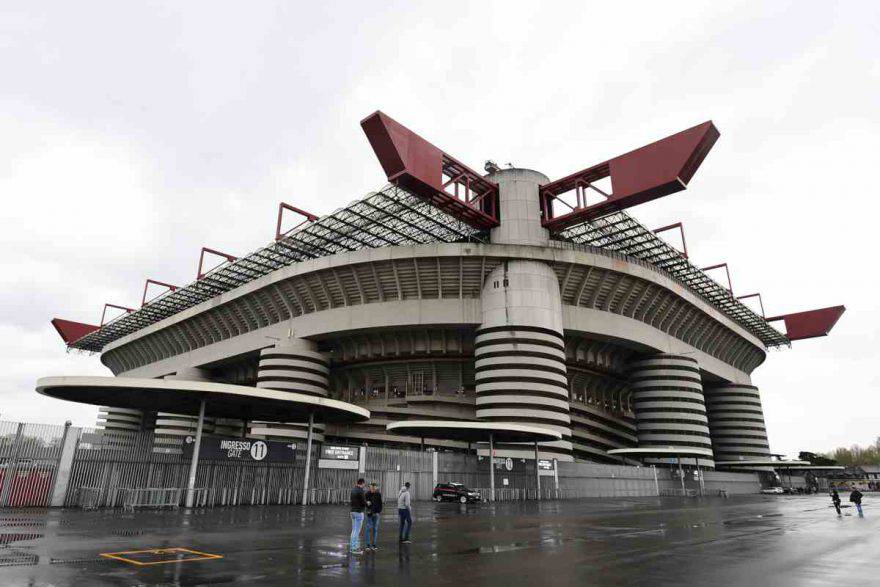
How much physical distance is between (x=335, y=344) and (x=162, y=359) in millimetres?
30492

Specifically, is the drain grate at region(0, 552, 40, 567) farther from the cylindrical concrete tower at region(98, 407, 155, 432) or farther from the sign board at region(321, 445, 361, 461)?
the cylindrical concrete tower at region(98, 407, 155, 432)

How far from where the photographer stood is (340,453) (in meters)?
30.6

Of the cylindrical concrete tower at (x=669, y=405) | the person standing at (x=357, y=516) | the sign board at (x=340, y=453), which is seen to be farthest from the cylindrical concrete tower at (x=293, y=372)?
the person standing at (x=357, y=516)

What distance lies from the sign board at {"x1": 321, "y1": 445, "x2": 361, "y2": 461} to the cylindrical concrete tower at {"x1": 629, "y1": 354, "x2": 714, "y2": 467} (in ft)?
117

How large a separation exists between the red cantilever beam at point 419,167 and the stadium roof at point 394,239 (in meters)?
2.30

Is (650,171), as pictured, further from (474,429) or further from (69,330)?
(69,330)

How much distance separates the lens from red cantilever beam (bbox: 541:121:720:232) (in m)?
36.0

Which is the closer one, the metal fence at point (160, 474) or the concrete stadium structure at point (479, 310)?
the metal fence at point (160, 474)

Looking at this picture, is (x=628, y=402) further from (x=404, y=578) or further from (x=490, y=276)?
(x=404, y=578)

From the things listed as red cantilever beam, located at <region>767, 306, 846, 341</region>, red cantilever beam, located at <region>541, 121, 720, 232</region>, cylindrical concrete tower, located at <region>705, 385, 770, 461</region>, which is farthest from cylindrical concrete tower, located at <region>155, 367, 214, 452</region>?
red cantilever beam, located at <region>767, 306, 846, 341</region>

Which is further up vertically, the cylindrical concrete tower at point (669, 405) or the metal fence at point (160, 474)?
the cylindrical concrete tower at point (669, 405)

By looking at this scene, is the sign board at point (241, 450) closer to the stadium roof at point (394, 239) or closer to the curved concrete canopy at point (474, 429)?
the curved concrete canopy at point (474, 429)

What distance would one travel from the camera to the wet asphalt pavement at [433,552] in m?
9.20

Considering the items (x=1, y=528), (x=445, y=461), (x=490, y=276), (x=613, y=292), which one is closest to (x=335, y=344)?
(x=490, y=276)
